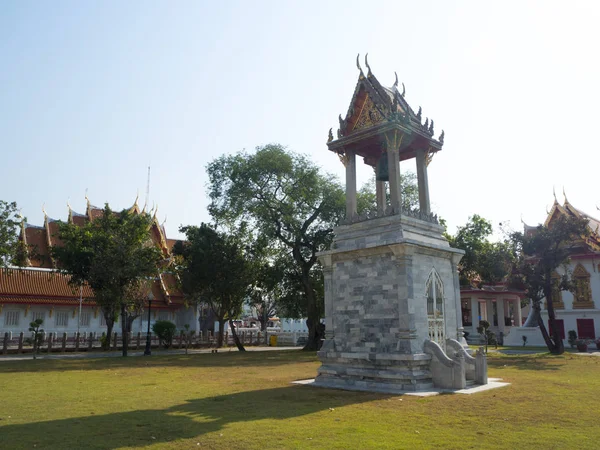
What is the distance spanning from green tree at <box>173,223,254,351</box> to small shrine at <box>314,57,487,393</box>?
19.9 meters

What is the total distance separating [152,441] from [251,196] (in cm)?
2678

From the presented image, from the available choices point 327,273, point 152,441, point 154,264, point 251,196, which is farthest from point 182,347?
point 152,441

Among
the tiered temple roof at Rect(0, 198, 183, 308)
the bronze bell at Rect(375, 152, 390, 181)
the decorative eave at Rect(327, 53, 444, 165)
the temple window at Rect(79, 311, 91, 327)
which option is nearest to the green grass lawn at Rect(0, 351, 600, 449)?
the bronze bell at Rect(375, 152, 390, 181)

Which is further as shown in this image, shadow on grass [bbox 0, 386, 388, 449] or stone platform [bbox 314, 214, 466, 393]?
stone platform [bbox 314, 214, 466, 393]

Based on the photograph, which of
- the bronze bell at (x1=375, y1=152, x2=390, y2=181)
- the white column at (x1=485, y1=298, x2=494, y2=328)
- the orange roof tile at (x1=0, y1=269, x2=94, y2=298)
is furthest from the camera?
the white column at (x1=485, y1=298, x2=494, y2=328)

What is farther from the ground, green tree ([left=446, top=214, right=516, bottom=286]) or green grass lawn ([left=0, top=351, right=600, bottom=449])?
green tree ([left=446, top=214, right=516, bottom=286])

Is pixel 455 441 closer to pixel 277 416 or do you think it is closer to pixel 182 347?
pixel 277 416

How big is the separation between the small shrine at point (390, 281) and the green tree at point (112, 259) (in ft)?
57.2

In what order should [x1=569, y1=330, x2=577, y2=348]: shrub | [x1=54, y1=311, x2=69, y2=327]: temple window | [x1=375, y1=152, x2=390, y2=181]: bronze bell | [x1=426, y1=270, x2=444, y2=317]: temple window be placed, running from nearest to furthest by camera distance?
[x1=426, y1=270, x2=444, y2=317]: temple window → [x1=375, y1=152, x2=390, y2=181]: bronze bell → [x1=569, y1=330, x2=577, y2=348]: shrub → [x1=54, y1=311, x2=69, y2=327]: temple window

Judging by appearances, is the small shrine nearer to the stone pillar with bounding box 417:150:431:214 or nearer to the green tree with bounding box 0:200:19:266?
the stone pillar with bounding box 417:150:431:214

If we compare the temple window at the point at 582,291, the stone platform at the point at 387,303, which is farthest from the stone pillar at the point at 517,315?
the stone platform at the point at 387,303

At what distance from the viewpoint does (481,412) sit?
34.6 ft

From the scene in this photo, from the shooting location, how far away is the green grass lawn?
8008mm

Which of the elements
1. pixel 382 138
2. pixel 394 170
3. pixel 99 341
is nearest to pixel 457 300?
pixel 394 170
